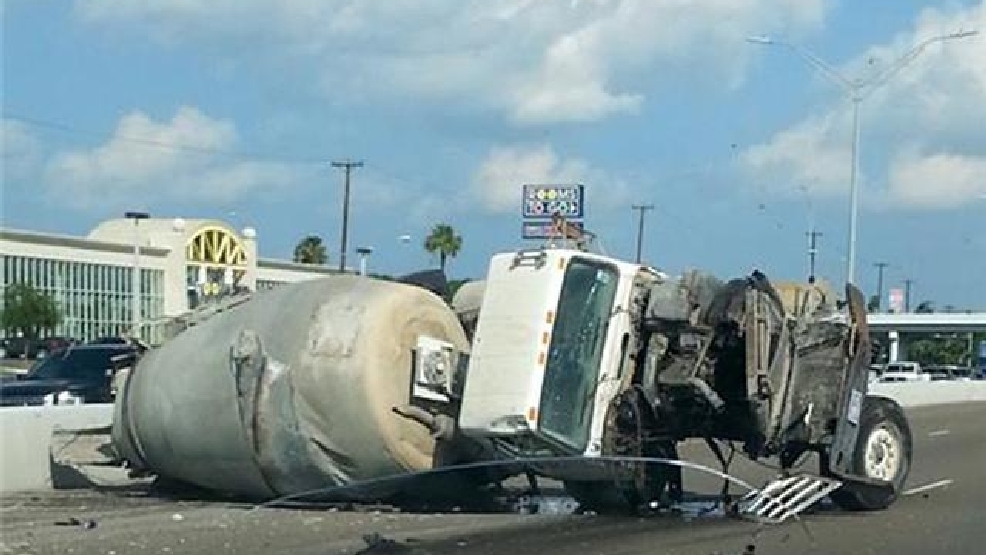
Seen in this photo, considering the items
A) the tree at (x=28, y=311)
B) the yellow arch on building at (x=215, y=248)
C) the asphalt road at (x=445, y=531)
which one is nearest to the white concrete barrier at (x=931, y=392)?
the asphalt road at (x=445, y=531)

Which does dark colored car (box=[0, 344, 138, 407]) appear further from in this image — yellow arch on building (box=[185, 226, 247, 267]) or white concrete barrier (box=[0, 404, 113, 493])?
yellow arch on building (box=[185, 226, 247, 267])

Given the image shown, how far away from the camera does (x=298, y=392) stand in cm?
1612

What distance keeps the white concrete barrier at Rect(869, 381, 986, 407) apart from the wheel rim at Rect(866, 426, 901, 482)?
3048 centimetres

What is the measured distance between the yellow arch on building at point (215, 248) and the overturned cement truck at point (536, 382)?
78.6 m

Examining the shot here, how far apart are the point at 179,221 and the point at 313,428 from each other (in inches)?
3295

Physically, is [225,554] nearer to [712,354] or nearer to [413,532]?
[413,532]

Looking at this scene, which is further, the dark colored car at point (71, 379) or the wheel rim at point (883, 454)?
the dark colored car at point (71, 379)

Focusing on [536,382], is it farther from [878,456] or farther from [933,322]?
[933,322]

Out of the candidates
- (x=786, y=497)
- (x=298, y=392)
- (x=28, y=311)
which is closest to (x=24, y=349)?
(x=28, y=311)

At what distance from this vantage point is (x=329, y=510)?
16.5m

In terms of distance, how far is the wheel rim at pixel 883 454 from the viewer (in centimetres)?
1716

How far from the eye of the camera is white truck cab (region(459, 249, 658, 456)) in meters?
15.4

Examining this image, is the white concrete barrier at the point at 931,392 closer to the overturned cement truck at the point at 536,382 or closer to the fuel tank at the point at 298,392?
the overturned cement truck at the point at 536,382

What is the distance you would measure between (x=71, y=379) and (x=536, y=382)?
15.1m
